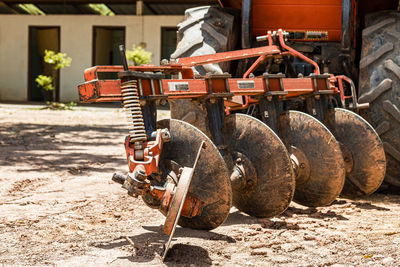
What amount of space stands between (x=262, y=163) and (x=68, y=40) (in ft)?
50.3

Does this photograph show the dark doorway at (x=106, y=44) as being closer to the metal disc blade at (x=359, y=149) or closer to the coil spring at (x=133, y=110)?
the metal disc blade at (x=359, y=149)

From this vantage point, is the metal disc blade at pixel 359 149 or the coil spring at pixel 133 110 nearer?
the coil spring at pixel 133 110

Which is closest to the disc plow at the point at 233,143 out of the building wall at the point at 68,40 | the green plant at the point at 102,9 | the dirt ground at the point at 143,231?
the dirt ground at the point at 143,231

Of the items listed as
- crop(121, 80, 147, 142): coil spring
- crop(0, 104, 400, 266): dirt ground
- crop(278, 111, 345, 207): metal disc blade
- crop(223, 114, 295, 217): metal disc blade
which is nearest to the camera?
crop(0, 104, 400, 266): dirt ground

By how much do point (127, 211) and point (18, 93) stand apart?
15.7 meters

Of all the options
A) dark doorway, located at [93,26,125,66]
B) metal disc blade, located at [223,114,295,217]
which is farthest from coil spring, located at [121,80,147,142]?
dark doorway, located at [93,26,125,66]

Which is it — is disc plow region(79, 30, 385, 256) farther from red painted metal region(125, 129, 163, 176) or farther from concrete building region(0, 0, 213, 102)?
concrete building region(0, 0, 213, 102)

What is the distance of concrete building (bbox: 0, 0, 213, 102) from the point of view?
17219 millimetres

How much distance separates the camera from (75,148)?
23.8ft

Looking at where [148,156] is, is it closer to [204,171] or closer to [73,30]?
[204,171]

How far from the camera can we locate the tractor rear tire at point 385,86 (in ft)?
14.1

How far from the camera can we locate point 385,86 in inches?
169

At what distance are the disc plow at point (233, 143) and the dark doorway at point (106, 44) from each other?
1427cm

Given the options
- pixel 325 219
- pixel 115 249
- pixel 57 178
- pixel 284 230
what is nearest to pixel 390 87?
pixel 325 219
